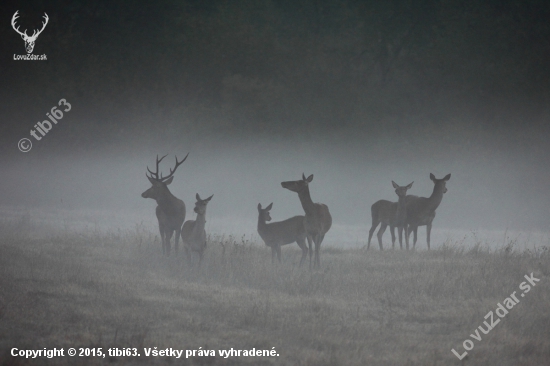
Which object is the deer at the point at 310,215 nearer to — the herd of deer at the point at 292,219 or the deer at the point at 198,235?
the herd of deer at the point at 292,219

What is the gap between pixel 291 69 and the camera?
34438 mm

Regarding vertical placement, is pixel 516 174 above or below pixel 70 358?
above

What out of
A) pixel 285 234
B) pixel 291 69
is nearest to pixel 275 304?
pixel 285 234

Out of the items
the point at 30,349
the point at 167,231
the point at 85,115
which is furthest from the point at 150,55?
the point at 30,349

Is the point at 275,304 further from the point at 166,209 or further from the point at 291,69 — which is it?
the point at 291,69

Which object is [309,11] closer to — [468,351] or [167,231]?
[167,231]

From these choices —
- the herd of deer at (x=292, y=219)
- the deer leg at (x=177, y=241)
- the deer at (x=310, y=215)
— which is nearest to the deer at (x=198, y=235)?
the herd of deer at (x=292, y=219)

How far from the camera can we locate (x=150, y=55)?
120 ft

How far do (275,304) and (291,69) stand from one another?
2613 centimetres

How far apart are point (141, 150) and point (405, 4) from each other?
57.7 feet

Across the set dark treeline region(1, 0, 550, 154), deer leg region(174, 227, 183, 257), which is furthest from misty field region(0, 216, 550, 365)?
dark treeline region(1, 0, 550, 154)

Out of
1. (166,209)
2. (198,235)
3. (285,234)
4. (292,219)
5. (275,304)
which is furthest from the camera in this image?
(166,209)

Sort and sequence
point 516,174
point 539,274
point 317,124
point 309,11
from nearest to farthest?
point 539,274 → point 516,174 → point 317,124 → point 309,11

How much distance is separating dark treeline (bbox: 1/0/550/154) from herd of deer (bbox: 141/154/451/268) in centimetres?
1567
